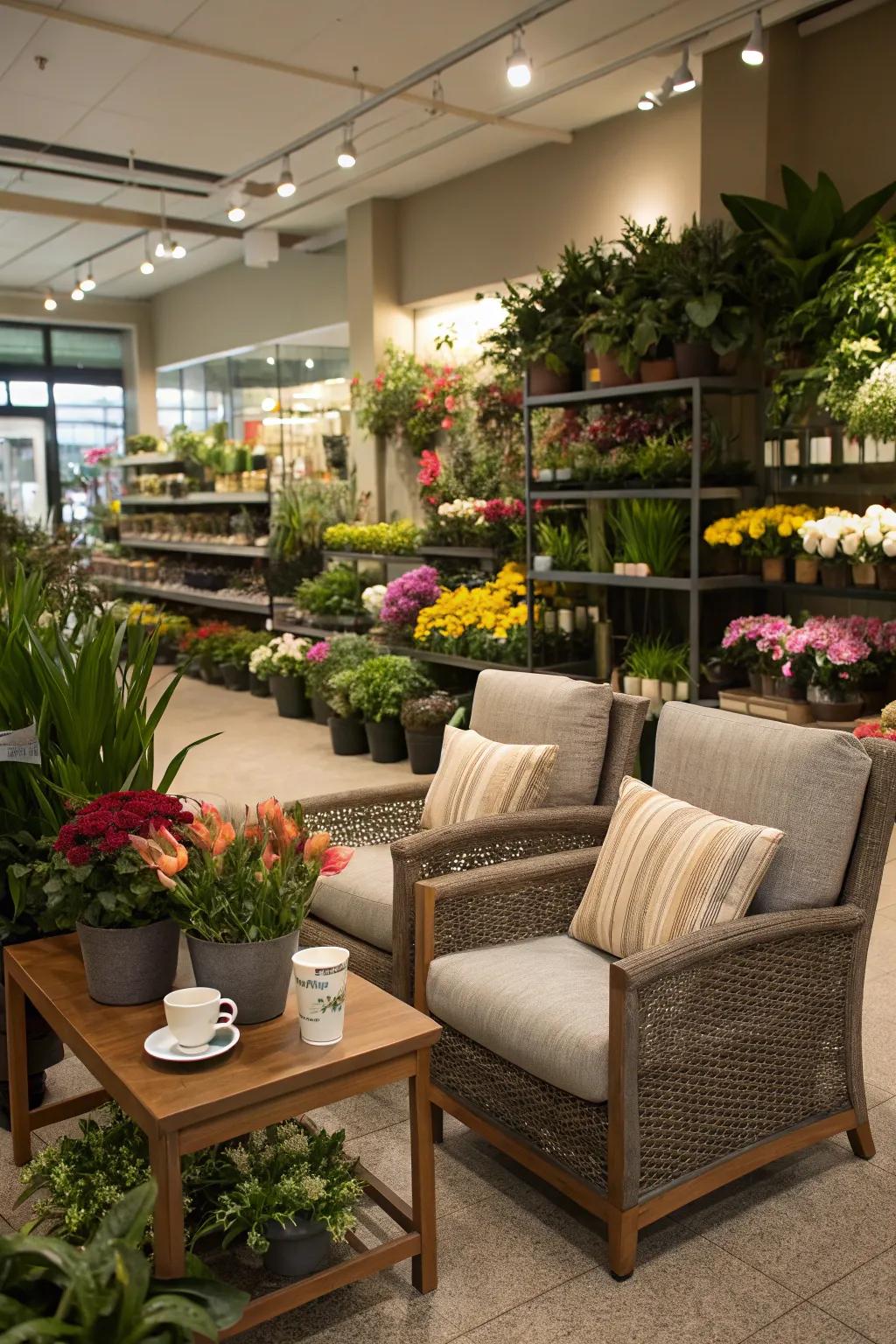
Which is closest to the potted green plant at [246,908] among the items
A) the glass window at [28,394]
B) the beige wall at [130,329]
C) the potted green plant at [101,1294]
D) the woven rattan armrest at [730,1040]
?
the potted green plant at [101,1294]

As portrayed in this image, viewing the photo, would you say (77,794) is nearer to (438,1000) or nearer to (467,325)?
(438,1000)

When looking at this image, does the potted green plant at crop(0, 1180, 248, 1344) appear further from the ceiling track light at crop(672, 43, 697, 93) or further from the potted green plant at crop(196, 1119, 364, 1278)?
the ceiling track light at crop(672, 43, 697, 93)

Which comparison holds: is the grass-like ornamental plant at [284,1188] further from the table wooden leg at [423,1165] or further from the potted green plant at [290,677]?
the potted green plant at [290,677]

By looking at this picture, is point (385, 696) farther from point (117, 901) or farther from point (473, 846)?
point (117, 901)

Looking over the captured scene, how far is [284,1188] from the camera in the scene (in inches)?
80.1

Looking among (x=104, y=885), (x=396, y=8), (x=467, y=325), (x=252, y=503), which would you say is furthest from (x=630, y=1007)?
(x=252, y=503)

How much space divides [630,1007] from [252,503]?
27.8 ft

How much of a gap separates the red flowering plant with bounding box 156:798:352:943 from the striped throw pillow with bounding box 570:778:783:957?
67 cm

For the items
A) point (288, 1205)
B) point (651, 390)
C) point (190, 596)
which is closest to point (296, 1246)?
point (288, 1205)

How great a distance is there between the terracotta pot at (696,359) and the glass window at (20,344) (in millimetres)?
9519

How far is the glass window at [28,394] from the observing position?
1259cm

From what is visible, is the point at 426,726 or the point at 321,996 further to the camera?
the point at 426,726

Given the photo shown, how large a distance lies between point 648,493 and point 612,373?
614 millimetres

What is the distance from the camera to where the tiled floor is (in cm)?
204
